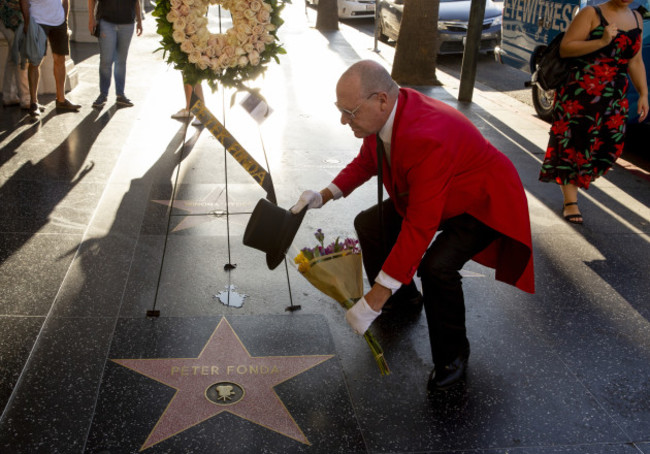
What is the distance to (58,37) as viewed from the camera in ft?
25.6

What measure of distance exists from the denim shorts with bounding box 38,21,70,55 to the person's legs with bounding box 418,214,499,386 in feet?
20.5

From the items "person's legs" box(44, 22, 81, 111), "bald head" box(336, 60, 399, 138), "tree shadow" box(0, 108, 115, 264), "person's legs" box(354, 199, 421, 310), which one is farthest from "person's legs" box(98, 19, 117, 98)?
"bald head" box(336, 60, 399, 138)

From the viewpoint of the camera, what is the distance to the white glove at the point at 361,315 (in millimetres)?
2908

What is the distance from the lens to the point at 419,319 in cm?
410

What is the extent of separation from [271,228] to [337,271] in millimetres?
433

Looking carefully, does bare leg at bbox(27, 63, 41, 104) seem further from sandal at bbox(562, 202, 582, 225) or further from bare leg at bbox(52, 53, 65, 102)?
sandal at bbox(562, 202, 582, 225)

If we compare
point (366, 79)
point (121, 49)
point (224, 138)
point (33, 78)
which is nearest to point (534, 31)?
point (121, 49)

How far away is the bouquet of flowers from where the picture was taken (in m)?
3.13

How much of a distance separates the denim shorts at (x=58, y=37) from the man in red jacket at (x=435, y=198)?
5611mm

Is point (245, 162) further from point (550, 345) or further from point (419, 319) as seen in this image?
point (550, 345)

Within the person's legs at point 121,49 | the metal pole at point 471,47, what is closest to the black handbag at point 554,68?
the metal pole at point 471,47

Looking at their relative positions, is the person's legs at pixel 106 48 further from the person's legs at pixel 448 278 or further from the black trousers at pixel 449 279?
the person's legs at pixel 448 278

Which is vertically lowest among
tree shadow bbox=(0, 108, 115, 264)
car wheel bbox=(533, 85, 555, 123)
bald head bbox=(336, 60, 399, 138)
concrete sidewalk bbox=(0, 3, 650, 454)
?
concrete sidewalk bbox=(0, 3, 650, 454)

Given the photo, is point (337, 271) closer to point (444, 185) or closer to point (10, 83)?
point (444, 185)
